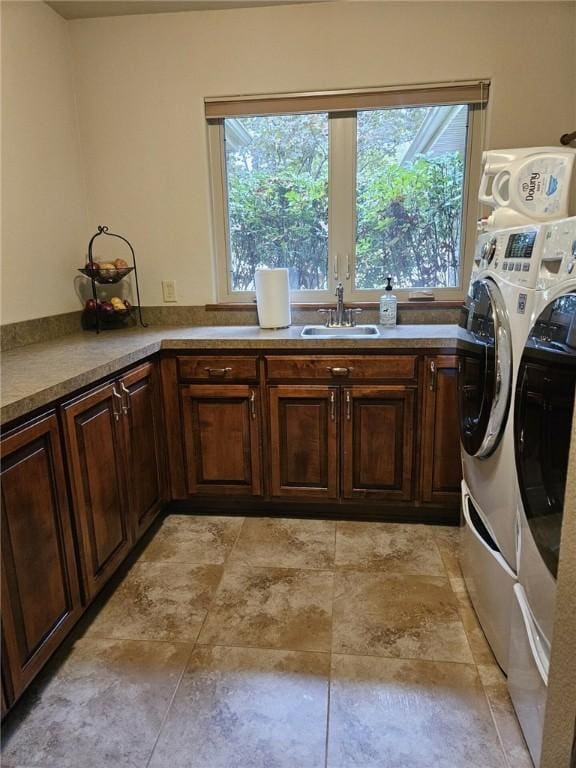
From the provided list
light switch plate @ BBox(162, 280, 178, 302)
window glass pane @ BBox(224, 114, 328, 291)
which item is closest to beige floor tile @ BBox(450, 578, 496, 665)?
window glass pane @ BBox(224, 114, 328, 291)

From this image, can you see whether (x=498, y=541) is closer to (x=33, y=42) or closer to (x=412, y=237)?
(x=412, y=237)

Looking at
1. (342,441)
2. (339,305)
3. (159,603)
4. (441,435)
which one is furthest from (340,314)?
(159,603)

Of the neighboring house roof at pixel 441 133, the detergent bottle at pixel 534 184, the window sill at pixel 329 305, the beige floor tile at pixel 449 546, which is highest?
the neighboring house roof at pixel 441 133

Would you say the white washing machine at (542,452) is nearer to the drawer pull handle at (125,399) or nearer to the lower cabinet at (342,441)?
the lower cabinet at (342,441)

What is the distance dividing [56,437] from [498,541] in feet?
4.33

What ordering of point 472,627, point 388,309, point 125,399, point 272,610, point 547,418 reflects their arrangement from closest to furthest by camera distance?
point 547,418 → point 472,627 → point 272,610 → point 125,399 → point 388,309

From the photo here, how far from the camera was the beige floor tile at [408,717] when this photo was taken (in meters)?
1.22

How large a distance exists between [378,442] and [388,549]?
0.46 m

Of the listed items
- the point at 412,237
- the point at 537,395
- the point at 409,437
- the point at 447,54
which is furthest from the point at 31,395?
the point at 447,54

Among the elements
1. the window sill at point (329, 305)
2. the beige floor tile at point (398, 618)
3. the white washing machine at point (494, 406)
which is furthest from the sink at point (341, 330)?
the beige floor tile at point (398, 618)

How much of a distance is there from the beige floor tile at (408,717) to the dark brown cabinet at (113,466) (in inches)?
34.8

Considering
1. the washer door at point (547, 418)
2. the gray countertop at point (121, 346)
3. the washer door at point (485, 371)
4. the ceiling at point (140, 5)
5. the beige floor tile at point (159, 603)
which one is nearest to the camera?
the washer door at point (547, 418)

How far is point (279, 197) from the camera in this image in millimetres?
2568

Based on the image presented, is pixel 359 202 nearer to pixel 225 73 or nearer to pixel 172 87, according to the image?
pixel 225 73
